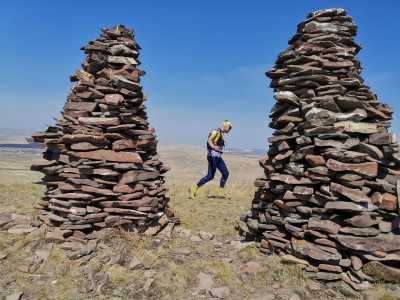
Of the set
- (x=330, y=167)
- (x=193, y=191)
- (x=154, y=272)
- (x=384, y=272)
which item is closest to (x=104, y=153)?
(x=154, y=272)

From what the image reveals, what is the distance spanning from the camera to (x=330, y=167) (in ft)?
25.8

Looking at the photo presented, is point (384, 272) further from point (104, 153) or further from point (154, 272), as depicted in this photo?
point (104, 153)

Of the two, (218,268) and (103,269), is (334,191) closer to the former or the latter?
(218,268)

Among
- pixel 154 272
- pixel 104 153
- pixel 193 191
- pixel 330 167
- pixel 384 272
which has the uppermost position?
pixel 104 153

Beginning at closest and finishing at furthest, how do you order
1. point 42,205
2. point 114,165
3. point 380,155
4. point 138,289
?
1. point 138,289
2. point 380,155
3. point 114,165
4. point 42,205

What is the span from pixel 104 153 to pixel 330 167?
6.03 meters

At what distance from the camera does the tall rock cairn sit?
9312 millimetres

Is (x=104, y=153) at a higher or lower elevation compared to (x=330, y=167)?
higher

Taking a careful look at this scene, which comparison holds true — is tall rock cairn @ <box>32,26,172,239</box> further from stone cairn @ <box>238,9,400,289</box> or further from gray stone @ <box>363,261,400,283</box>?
Result: gray stone @ <box>363,261,400,283</box>

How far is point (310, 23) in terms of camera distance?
9.28 metres

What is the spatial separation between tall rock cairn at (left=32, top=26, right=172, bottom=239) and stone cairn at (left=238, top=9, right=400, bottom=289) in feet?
11.6

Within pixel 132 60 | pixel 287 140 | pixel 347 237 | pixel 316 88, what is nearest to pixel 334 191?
pixel 347 237

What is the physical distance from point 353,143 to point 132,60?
6742 millimetres

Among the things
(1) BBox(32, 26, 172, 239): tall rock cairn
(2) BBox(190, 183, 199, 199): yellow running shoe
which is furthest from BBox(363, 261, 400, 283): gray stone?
(2) BBox(190, 183, 199, 199): yellow running shoe
